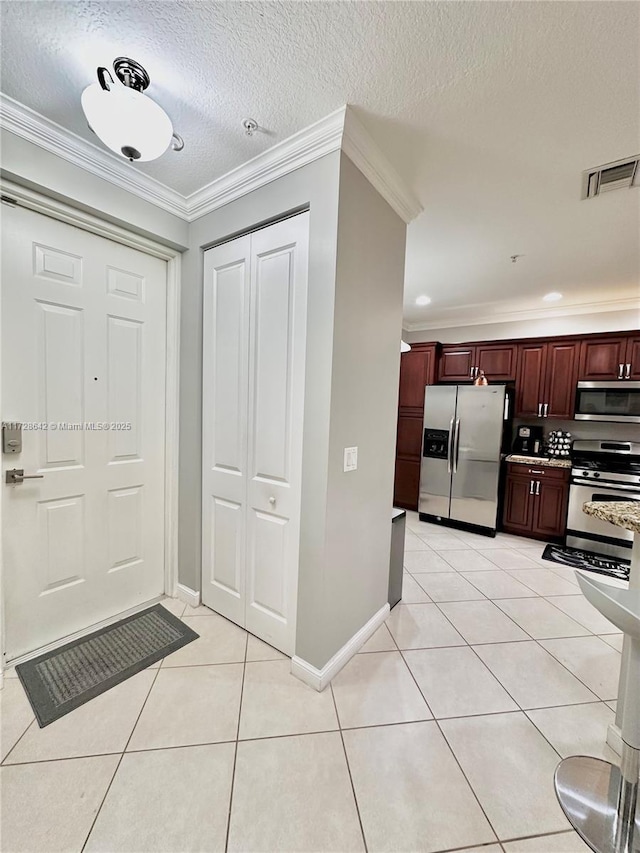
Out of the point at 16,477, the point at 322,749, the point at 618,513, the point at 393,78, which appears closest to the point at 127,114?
the point at 393,78

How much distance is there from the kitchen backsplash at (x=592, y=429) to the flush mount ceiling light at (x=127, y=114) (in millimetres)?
4554

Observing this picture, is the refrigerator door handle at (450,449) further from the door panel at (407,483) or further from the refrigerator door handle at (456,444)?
the door panel at (407,483)

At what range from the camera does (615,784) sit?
1245 mm

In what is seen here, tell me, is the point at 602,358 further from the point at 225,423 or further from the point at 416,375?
the point at 225,423

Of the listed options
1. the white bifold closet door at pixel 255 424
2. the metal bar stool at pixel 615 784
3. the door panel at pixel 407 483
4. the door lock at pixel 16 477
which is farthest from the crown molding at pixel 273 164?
the door panel at pixel 407 483

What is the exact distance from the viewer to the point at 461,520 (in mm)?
4055

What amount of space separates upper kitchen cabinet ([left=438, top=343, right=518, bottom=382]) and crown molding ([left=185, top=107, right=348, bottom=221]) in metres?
3.42

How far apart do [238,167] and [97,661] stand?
2691 millimetres

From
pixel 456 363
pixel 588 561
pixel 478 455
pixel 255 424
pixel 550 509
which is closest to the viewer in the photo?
pixel 255 424

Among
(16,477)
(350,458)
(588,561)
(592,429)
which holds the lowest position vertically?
(588,561)

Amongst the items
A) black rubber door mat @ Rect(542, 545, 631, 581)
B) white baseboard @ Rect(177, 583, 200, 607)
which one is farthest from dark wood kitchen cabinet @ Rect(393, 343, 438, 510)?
white baseboard @ Rect(177, 583, 200, 607)

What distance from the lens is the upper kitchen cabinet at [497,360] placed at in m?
4.09

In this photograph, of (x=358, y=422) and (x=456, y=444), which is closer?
(x=358, y=422)

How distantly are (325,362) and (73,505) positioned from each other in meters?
1.61
